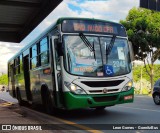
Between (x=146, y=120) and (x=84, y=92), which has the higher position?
(x=84, y=92)

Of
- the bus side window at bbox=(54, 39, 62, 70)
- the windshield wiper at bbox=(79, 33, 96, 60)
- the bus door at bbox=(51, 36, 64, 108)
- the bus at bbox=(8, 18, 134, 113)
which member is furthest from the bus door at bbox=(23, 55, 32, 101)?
the windshield wiper at bbox=(79, 33, 96, 60)

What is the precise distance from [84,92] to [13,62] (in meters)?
10.5

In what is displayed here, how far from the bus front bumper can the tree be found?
20.8 m

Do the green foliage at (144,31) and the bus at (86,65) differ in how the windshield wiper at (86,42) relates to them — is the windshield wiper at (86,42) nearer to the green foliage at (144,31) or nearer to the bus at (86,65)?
the bus at (86,65)

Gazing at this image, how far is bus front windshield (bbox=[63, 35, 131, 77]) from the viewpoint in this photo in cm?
1015

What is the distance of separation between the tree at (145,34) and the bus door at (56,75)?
2109cm

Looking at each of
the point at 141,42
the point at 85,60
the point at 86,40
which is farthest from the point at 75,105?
the point at 141,42

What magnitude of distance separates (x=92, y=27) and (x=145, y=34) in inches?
832

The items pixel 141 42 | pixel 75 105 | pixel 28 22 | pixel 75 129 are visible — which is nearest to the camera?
pixel 75 129

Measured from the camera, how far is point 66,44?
10.3 m

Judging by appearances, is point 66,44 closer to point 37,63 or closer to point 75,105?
point 75,105

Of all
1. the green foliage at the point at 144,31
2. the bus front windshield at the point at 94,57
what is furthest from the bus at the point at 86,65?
the green foliage at the point at 144,31

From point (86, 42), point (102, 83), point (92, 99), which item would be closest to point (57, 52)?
point (86, 42)

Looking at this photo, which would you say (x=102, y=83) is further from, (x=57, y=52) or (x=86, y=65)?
(x=57, y=52)
